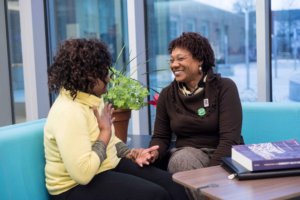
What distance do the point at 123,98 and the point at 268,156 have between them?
3.52 ft

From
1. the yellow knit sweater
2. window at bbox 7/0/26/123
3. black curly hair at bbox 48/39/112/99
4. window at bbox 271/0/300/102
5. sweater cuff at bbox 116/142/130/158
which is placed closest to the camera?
the yellow knit sweater

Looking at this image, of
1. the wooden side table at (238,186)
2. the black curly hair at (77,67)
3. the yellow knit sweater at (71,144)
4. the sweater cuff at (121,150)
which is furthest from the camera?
the sweater cuff at (121,150)

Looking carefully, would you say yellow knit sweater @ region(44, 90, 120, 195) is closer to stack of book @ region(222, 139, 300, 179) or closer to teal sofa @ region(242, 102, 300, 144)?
stack of book @ region(222, 139, 300, 179)

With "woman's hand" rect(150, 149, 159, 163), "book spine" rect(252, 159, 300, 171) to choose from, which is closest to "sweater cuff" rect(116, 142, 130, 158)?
"woman's hand" rect(150, 149, 159, 163)

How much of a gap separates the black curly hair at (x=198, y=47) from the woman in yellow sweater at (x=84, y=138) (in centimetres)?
47

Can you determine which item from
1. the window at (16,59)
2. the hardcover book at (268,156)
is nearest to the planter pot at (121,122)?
the hardcover book at (268,156)

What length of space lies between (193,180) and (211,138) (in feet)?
2.23

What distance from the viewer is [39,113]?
3.71m

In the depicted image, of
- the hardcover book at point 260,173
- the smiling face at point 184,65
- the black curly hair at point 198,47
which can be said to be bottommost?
the hardcover book at point 260,173

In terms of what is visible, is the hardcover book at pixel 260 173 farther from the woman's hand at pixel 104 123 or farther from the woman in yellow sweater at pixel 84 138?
the woman's hand at pixel 104 123

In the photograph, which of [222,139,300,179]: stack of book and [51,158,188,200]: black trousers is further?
[51,158,188,200]: black trousers

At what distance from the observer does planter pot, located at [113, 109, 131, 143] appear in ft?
7.58

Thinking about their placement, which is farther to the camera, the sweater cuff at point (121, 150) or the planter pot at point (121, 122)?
the planter pot at point (121, 122)

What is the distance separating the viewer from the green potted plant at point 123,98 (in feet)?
7.56
